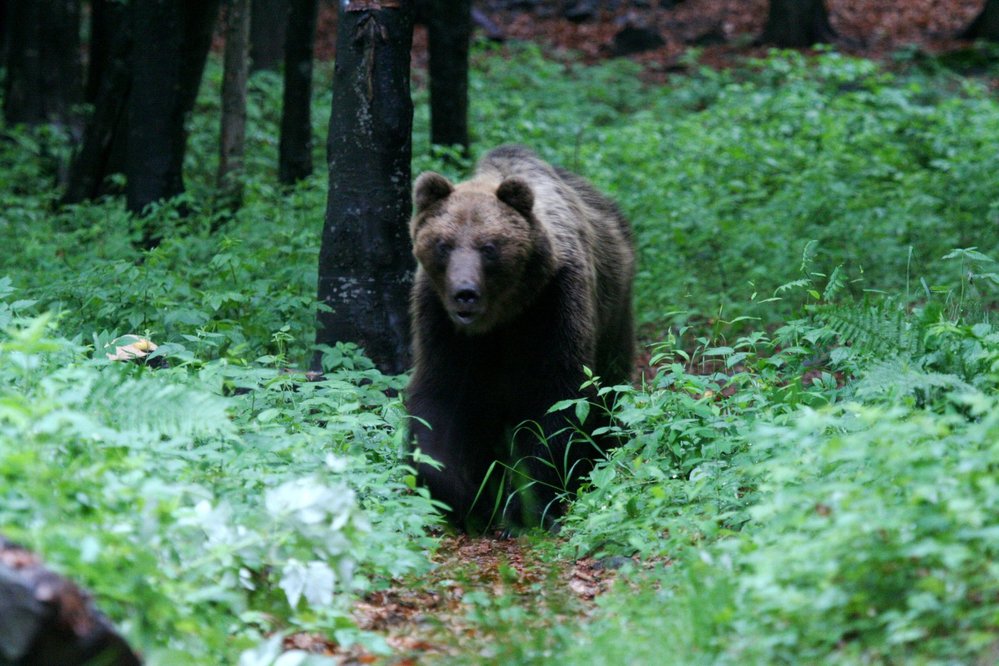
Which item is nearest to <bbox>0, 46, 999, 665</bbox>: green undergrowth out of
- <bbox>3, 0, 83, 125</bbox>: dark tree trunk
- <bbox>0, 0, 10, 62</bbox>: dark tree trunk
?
<bbox>3, 0, 83, 125</bbox>: dark tree trunk

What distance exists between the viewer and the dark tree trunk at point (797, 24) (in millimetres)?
26828

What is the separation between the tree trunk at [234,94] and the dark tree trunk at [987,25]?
697 inches

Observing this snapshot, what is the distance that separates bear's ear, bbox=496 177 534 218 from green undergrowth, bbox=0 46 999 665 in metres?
1.21

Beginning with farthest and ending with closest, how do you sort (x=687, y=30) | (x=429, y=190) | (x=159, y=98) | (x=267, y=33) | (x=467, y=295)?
(x=687, y=30) < (x=267, y=33) < (x=159, y=98) < (x=429, y=190) < (x=467, y=295)

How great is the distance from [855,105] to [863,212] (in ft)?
15.7

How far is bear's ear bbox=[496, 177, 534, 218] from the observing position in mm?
6918

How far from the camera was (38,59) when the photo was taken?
21078mm

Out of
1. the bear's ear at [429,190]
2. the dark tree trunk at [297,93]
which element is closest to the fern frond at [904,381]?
the bear's ear at [429,190]

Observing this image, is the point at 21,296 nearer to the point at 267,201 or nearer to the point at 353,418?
the point at 353,418

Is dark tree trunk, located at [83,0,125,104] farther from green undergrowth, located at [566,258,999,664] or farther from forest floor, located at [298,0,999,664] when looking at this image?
green undergrowth, located at [566,258,999,664]

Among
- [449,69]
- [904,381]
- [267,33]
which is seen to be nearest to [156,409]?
[904,381]

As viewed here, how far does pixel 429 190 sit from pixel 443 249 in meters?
0.42

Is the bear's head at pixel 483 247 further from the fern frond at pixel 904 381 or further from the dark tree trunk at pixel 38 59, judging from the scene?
the dark tree trunk at pixel 38 59

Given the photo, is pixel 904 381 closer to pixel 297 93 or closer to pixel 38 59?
pixel 297 93
